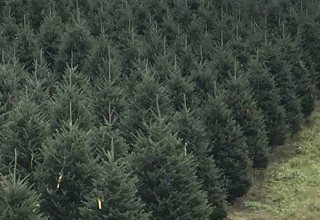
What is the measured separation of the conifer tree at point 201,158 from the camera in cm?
913

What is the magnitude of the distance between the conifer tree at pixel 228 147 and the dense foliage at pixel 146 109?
0.07ft

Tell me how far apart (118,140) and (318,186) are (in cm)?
489

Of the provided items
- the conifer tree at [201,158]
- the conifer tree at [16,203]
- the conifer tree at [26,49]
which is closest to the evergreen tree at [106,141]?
the conifer tree at [201,158]

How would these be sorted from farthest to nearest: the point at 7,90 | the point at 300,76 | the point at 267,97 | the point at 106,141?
the point at 300,76, the point at 267,97, the point at 7,90, the point at 106,141

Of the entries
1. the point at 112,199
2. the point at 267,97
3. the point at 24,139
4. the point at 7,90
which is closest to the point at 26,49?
the point at 7,90

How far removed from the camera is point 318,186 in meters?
11.1

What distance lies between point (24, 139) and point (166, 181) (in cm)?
247

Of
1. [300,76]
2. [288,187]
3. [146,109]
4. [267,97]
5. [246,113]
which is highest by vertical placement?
[146,109]

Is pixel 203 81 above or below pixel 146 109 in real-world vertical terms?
below

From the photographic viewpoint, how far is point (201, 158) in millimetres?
9195

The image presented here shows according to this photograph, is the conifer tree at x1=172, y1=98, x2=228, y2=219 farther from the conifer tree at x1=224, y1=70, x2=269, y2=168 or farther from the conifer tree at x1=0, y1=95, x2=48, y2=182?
the conifer tree at x1=0, y1=95, x2=48, y2=182

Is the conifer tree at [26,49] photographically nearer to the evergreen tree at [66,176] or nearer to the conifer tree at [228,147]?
the conifer tree at [228,147]

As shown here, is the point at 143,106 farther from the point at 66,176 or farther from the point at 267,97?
the point at 267,97

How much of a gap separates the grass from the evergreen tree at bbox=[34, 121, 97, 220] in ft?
11.7
